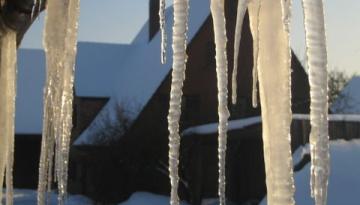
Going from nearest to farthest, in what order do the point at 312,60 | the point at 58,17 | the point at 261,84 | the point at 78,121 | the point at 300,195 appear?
1. the point at 312,60
2. the point at 261,84
3. the point at 58,17
4. the point at 300,195
5. the point at 78,121

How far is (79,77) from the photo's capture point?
2875cm

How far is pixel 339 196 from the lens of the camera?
39.7ft

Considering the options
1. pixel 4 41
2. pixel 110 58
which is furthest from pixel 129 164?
pixel 4 41

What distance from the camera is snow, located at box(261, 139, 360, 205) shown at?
468 inches

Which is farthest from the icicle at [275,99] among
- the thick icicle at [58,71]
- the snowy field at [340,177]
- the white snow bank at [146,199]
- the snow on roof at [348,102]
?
the snow on roof at [348,102]

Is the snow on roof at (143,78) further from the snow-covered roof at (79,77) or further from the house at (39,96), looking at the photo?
the snow-covered roof at (79,77)

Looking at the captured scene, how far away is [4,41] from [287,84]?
1.50 m

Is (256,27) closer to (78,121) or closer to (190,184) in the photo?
(190,184)

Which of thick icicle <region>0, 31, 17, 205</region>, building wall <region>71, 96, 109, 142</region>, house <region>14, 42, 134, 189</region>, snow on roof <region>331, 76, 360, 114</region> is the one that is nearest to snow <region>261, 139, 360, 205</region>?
thick icicle <region>0, 31, 17, 205</region>

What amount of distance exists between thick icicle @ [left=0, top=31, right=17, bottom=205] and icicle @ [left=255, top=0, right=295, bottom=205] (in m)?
1.09

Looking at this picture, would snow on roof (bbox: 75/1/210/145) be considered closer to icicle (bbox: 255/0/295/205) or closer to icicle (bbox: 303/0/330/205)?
icicle (bbox: 255/0/295/205)

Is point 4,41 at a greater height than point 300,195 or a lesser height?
greater

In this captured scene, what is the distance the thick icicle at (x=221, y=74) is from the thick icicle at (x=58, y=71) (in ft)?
1.95

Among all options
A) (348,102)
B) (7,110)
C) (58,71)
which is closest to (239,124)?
(348,102)
